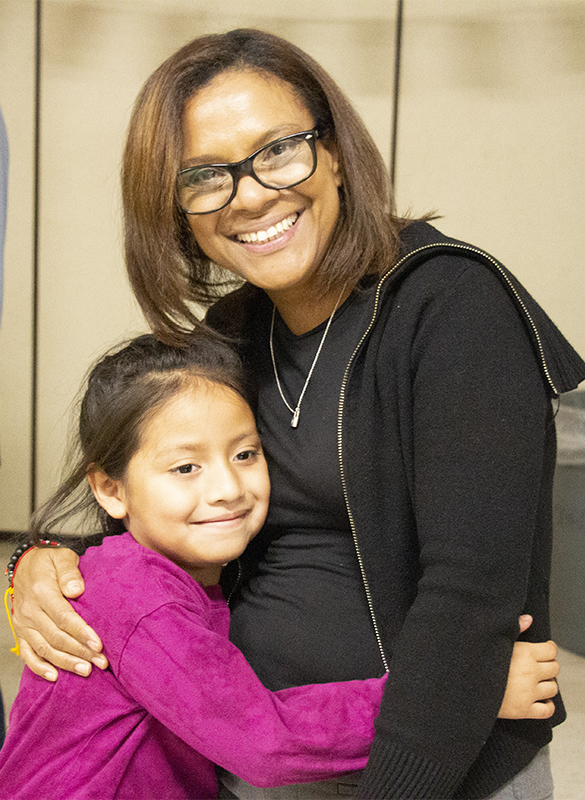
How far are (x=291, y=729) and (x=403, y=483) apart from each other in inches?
14.1

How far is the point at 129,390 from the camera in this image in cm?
137

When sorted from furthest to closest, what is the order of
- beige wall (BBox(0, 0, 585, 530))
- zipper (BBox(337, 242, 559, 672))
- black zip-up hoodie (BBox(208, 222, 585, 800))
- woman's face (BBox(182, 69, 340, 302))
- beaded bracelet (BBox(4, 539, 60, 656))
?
beige wall (BBox(0, 0, 585, 530)), beaded bracelet (BBox(4, 539, 60, 656)), woman's face (BBox(182, 69, 340, 302)), zipper (BBox(337, 242, 559, 672)), black zip-up hoodie (BBox(208, 222, 585, 800))

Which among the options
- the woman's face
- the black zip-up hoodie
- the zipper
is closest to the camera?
the black zip-up hoodie

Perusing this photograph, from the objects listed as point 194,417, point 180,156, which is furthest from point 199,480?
point 180,156

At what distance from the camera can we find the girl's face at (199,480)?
1.28 metres

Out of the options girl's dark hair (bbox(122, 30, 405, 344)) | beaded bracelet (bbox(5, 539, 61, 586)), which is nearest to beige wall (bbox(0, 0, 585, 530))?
girl's dark hair (bbox(122, 30, 405, 344))

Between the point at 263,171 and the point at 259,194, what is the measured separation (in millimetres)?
35

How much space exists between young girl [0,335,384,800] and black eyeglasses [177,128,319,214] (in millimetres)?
265

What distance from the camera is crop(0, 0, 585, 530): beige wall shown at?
3758 mm

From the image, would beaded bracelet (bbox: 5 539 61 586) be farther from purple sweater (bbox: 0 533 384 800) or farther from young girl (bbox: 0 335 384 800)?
purple sweater (bbox: 0 533 384 800)

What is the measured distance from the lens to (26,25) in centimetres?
395

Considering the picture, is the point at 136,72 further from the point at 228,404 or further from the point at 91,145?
the point at 228,404

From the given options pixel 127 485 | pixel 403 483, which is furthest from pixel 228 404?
pixel 403 483

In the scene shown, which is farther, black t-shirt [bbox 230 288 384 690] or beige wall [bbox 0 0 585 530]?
beige wall [bbox 0 0 585 530]
